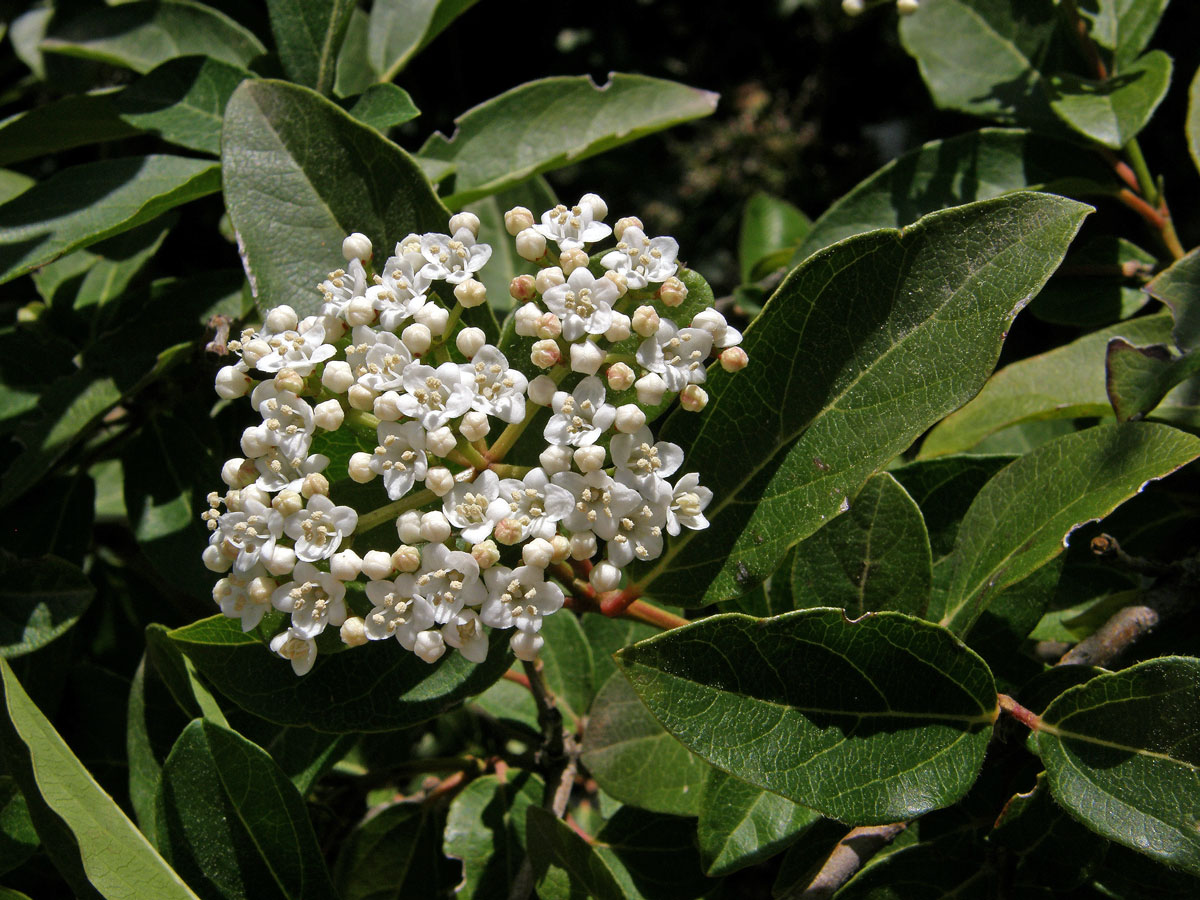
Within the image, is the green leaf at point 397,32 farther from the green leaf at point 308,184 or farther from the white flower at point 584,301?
the white flower at point 584,301

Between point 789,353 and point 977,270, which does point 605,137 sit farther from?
point 977,270

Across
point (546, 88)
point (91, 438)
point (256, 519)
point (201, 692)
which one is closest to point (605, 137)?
point (546, 88)

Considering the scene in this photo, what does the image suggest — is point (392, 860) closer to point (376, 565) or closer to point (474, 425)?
point (376, 565)

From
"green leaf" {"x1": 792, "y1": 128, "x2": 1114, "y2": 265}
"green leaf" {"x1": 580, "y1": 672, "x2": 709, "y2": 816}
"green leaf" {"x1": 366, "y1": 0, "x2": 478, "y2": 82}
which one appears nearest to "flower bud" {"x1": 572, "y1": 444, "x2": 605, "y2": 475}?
"green leaf" {"x1": 580, "y1": 672, "x2": 709, "y2": 816}

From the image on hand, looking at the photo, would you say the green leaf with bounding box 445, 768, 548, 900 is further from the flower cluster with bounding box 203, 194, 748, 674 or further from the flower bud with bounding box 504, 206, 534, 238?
the flower bud with bounding box 504, 206, 534, 238

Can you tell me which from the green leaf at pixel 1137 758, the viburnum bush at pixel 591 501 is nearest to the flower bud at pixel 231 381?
the viburnum bush at pixel 591 501
